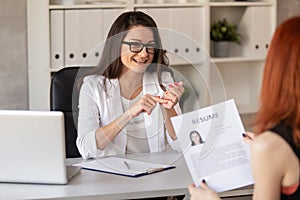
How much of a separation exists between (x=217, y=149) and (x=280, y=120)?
0.36 meters

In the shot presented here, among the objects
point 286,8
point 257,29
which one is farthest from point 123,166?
point 286,8

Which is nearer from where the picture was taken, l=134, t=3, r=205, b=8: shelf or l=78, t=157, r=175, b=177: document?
l=78, t=157, r=175, b=177: document

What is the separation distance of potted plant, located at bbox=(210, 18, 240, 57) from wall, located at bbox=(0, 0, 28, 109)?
1.22 metres

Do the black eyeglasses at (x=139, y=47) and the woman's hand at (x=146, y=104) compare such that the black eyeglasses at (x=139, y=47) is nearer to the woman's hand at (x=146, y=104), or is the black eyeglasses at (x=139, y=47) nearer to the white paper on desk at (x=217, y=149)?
the woman's hand at (x=146, y=104)

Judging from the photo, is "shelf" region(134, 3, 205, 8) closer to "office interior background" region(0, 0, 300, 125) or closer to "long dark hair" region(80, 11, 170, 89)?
"office interior background" region(0, 0, 300, 125)

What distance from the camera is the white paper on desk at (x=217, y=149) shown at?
1844 millimetres

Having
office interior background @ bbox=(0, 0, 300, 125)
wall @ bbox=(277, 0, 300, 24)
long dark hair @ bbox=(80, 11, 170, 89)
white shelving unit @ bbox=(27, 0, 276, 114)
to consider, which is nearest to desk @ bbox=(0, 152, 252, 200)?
long dark hair @ bbox=(80, 11, 170, 89)

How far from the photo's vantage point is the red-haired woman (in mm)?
1513

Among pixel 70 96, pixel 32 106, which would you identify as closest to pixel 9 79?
pixel 32 106

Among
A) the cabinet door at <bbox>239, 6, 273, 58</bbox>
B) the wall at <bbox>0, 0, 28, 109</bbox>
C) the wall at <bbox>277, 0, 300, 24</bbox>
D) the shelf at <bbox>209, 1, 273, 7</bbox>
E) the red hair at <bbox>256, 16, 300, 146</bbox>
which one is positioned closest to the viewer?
the red hair at <bbox>256, 16, 300, 146</bbox>

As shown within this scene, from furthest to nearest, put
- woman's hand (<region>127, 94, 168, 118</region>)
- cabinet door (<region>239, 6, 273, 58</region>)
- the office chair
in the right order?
cabinet door (<region>239, 6, 273, 58</region>) → the office chair → woman's hand (<region>127, 94, 168, 118</region>)

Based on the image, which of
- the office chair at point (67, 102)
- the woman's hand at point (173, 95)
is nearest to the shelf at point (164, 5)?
the office chair at point (67, 102)

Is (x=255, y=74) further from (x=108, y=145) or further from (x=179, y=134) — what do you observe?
(x=179, y=134)

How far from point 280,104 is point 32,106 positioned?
2608 millimetres
